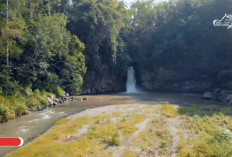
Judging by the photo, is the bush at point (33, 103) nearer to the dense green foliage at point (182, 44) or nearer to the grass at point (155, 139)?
the grass at point (155, 139)

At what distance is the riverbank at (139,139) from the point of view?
1349 centimetres

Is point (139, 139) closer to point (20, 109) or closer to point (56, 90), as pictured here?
point (20, 109)

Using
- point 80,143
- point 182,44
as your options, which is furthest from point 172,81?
point 80,143

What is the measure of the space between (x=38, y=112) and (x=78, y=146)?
16.2 meters

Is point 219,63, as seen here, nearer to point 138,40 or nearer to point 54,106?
point 138,40

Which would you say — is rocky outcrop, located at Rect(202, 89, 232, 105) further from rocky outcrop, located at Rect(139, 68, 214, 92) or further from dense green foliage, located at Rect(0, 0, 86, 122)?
dense green foliage, located at Rect(0, 0, 86, 122)

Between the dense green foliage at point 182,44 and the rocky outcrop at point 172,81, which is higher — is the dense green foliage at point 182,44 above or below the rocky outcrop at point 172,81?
above

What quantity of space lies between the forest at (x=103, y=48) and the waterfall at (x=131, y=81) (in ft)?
6.73

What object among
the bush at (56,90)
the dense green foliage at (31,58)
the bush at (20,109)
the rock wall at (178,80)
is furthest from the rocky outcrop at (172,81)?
the bush at (20,109)

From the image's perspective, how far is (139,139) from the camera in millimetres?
16141

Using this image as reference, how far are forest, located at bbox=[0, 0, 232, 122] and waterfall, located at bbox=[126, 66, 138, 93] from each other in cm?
205

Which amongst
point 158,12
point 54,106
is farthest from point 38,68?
point 158,12

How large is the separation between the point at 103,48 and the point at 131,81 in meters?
13.0

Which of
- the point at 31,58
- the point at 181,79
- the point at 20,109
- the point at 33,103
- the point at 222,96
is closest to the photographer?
the point at 20,109
